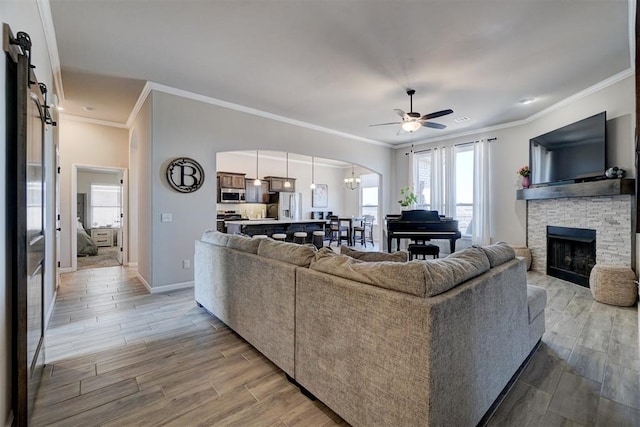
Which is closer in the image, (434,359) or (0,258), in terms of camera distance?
(434,359)

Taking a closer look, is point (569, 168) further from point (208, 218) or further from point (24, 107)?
point (24, 107)

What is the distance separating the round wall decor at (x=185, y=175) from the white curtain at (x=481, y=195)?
5.44 m

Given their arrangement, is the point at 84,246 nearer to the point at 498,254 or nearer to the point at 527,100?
the point at 498,254

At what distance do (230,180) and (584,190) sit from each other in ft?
26.6

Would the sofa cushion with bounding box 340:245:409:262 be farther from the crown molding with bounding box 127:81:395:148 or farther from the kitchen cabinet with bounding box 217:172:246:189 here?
the kitchen cabinet with bounding box 217:172:246:189

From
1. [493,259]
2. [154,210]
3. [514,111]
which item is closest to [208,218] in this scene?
[154,210]

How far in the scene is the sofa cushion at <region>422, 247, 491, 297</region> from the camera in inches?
51.2

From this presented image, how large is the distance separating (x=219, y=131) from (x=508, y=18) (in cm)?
393

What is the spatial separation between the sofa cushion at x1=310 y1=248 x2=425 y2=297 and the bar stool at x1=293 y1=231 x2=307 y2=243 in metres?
5.47

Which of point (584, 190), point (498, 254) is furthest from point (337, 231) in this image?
point (498, 254)

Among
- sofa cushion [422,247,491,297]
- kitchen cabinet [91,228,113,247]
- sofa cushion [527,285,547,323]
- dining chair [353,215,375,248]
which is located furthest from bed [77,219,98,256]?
sofa cushion [527,285,547,323]

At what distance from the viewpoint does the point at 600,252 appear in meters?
4.06

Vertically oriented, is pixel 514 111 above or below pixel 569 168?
above

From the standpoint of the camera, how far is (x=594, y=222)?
4.18m
